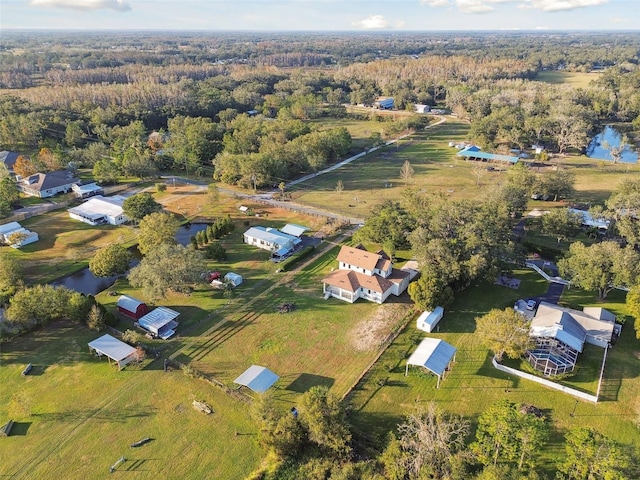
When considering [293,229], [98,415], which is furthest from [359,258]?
[98,415]

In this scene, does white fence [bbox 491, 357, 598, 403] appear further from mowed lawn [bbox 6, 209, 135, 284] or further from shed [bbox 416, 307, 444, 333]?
mowed lawn [bbox 6, 209, 135, 284]

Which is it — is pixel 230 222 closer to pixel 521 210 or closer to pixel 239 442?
pixel 239 442

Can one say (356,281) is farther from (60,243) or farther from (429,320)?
(60,243)

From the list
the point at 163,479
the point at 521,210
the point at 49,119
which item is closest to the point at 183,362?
the point at 163,479

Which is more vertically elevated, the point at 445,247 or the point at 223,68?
the point at 223,68

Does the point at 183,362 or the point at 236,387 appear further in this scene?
the point at 183,362

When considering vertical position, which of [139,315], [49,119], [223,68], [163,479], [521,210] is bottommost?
[163,479]
